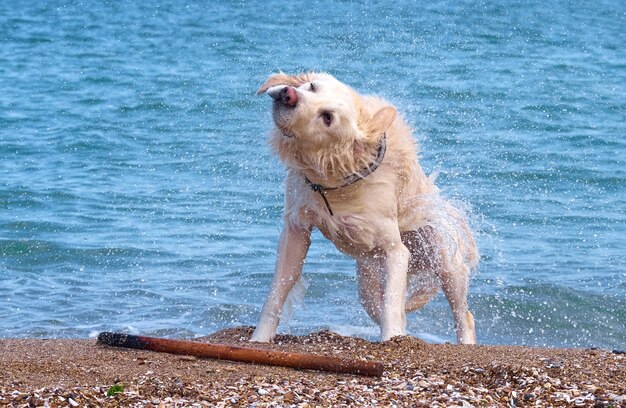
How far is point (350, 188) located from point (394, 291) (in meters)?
0.68

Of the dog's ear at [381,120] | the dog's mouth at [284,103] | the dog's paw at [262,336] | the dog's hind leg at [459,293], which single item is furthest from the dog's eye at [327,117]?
the dog's hind leg at [459,293]

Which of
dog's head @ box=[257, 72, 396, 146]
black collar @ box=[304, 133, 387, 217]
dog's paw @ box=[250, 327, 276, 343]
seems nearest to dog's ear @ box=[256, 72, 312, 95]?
dog's head @ box=[257, 72, 396, 146]

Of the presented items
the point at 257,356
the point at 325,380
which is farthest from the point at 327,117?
the point at 325,380

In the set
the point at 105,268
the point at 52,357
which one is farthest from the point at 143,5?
the point at 52,357

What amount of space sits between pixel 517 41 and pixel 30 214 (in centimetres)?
1577

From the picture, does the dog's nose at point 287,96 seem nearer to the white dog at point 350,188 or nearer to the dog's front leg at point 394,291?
the white dog at point 350,188

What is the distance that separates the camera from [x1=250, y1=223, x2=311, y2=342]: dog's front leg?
692cm

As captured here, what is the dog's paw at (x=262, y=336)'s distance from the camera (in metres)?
6.89

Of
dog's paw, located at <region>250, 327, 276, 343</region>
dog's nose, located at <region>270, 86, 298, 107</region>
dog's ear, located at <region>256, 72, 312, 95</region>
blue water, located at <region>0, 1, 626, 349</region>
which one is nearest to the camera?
dog's nose, located at <region>270, 86, 298, 107</region>

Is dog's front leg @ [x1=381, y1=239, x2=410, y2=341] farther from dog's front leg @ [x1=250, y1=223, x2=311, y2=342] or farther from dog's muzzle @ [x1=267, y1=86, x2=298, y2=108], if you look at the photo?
dog's muzzle @ [x1=267, y1=86, x2=298, y2=108]

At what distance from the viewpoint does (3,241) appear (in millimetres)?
10992

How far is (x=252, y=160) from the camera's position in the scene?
15227 millimetres

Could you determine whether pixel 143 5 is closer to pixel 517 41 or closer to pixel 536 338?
Answer: pixel 517 41

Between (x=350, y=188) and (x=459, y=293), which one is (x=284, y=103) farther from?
(x=459, y=293)
